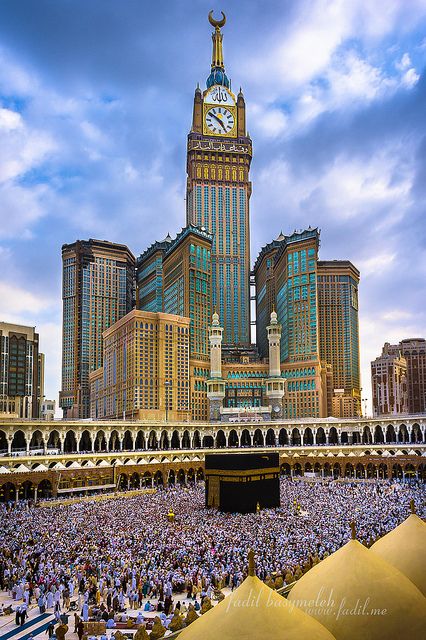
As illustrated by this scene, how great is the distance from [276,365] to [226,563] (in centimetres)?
8853

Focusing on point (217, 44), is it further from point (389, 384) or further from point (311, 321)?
point (389, 384)

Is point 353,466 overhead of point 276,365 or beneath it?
beneath

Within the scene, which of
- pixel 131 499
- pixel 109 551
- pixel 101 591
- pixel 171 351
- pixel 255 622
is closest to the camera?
pixel 255 622

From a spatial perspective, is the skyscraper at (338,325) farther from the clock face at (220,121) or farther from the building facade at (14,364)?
the building facade at (14,364)

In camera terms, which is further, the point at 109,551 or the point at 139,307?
the point at 139,307

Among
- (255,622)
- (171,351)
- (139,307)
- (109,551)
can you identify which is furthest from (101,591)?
(139,307)

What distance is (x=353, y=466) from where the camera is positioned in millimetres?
70375

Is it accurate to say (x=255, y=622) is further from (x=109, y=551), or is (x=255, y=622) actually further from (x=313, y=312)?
(x=313, y=312)

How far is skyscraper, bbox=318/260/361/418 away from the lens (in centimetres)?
15450

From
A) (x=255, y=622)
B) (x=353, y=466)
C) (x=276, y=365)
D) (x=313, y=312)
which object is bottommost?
(x=353, y=466)

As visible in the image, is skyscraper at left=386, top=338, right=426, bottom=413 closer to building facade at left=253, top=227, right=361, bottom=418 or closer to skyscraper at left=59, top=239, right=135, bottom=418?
building facade at left=253, top=227, right=361, bottom=418

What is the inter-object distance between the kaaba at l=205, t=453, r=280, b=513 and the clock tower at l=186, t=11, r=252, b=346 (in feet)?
336

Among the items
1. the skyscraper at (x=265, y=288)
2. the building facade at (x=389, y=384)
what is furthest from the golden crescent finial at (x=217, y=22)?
the building facade at (x=389, y=384)

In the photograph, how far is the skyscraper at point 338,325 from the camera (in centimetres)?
15450
